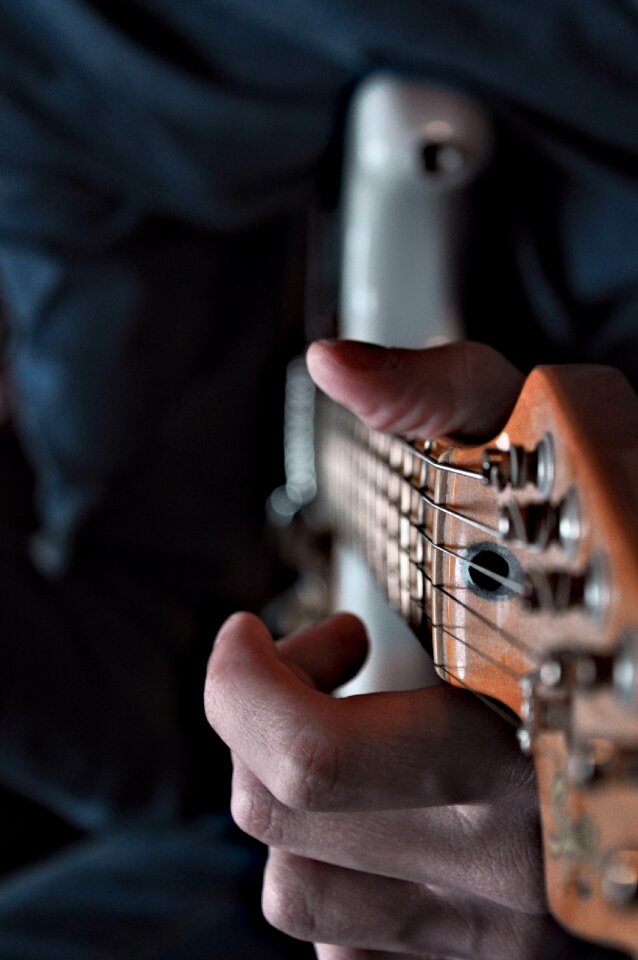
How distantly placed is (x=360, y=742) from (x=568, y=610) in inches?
4.1

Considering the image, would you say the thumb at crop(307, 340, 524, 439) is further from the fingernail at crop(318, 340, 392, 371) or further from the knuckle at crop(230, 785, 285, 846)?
the knuckle at crop(230, 785, 285, 846)

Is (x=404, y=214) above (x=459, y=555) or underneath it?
above

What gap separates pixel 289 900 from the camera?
35cm

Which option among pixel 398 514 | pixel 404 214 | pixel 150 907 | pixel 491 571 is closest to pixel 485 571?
pixel 491 571

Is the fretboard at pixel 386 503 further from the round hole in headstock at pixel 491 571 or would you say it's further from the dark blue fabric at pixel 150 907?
the dark blue fabric at pixel 150 907

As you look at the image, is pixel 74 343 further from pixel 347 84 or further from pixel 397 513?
pixel 397 513

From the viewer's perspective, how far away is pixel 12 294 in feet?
2.42

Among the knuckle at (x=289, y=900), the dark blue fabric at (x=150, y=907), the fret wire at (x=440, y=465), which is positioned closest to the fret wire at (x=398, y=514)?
the fret wire at (x=440, y=465)

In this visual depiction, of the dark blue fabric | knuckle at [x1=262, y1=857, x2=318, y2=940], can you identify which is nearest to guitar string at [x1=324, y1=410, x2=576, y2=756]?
knuckle at [x1=262, y1=857, x2=318, y2=940]

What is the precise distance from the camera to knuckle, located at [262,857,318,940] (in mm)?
351

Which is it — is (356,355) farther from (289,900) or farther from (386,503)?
(289,900)

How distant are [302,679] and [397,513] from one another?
92mm

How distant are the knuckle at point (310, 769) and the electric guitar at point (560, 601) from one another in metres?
0.05

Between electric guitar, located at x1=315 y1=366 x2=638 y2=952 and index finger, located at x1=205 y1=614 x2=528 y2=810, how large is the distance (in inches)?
0.8
